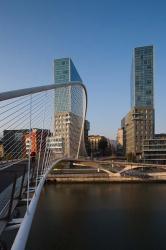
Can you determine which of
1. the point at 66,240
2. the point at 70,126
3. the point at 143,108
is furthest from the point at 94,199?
the point at 143,108

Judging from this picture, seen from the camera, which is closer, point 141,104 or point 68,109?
point 68,109

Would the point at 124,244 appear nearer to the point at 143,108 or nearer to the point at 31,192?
the point at 31,192

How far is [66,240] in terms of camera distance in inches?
466

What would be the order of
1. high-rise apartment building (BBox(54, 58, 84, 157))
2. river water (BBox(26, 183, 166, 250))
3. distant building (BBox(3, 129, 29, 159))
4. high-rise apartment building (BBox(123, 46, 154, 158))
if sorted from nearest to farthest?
distant building (BBox(3, 129, 29, 159))
river water (BBox(26, 183, 166, 250))
high-rise apartment building (BBox(54, 58, 84, 157))
high-rise apartment building (BBox(123, 46, 154, 158))

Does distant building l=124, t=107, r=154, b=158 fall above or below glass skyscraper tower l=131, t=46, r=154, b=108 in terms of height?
below

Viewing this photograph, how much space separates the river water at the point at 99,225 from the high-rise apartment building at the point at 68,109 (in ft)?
14.1

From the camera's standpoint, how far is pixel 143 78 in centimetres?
6131

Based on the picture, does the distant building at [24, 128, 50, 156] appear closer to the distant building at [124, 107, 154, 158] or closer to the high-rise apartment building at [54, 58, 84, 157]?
the high-rise apartment building at [54, 58, 84, 157]

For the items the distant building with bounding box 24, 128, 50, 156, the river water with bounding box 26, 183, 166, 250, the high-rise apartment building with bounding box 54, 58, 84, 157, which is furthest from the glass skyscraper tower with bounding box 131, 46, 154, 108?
the distant building with bounding box 24, 128, 50, 156

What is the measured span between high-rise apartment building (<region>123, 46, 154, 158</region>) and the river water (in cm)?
3217

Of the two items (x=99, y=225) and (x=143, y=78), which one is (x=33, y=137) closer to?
(x=99, y=225)

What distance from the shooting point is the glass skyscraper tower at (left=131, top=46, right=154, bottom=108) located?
193 feet

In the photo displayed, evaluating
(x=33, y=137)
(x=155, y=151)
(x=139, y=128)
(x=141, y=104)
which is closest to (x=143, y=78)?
(x=141, y=104)

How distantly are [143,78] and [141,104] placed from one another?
5.37 m
